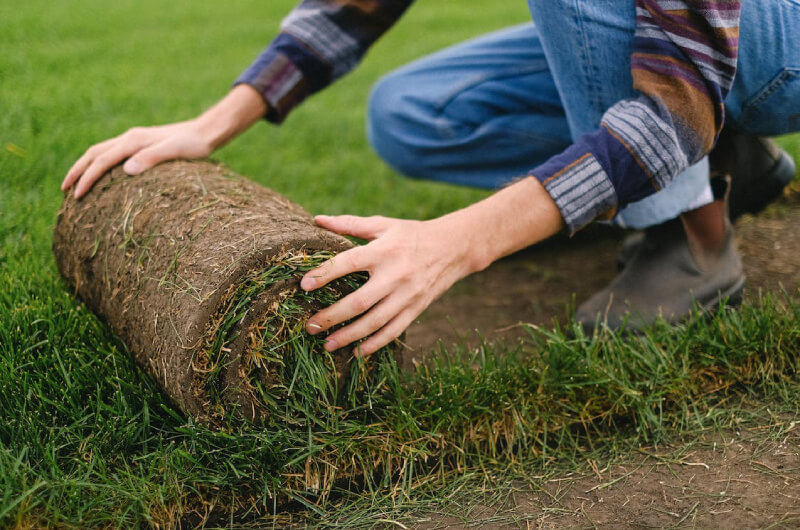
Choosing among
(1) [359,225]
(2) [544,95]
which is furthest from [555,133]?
(1) [359,225]

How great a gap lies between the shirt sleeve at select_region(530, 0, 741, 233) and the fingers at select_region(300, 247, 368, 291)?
0.47 metres

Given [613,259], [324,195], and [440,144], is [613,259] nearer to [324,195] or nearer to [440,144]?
[440,144]

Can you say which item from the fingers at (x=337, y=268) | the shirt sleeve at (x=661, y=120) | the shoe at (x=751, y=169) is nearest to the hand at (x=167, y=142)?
the fingers at (x=337, y=268)

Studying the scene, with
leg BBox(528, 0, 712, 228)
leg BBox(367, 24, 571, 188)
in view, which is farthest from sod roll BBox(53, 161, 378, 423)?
leg BBox(367, 24, 571, 188)

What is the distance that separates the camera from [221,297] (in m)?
1.64

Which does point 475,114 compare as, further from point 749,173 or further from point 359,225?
point 359,225

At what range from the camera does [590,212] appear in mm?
1791

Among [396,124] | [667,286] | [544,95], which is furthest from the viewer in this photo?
[396,124]

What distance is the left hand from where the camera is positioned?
5.40 feet

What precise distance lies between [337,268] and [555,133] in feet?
4.62

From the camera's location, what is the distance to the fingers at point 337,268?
64.7 inches

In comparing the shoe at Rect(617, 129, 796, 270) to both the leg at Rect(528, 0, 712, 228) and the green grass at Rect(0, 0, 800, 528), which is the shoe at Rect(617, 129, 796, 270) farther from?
the green grass at Rect(0, 0, 800, 528)

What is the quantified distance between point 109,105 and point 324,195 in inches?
62.3

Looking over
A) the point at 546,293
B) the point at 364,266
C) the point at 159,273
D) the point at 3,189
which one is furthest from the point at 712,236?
the point at 3,189
